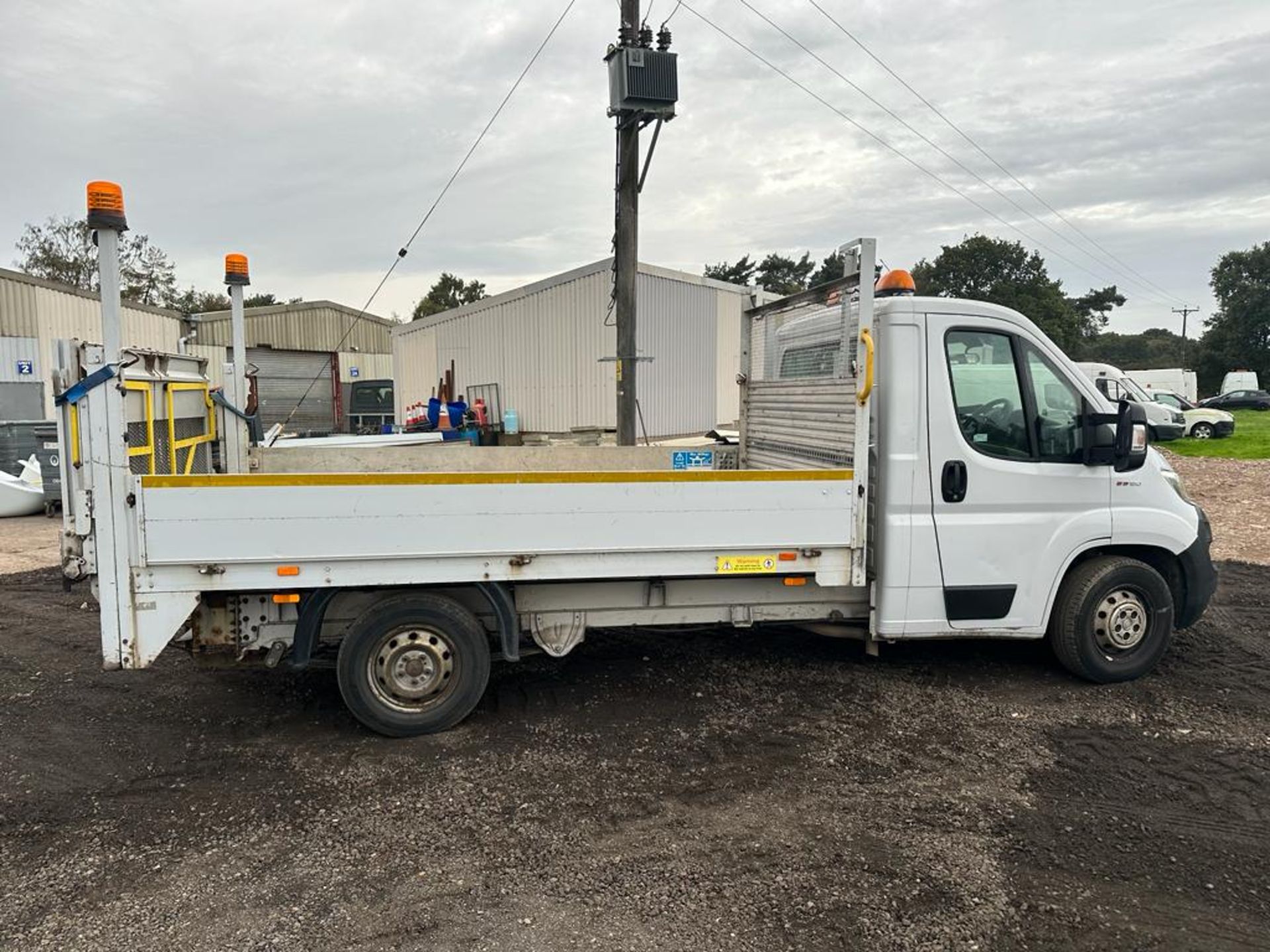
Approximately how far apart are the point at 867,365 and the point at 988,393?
953mm

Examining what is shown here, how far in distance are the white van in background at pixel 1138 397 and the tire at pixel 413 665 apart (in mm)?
3961

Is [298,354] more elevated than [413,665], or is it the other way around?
[298,354]

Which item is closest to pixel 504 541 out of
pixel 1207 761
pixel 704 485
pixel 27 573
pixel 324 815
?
pixel 704 485

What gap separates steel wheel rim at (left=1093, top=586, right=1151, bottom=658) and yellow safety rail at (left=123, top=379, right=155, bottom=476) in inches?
210

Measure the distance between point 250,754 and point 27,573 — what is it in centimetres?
612

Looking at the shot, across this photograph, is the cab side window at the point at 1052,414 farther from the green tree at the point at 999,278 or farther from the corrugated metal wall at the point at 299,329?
the green tree at the point at 999,278

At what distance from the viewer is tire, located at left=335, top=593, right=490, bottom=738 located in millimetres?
4453

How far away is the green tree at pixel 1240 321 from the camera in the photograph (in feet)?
204

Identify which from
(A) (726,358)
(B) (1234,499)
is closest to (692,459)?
(B) (1234,499)

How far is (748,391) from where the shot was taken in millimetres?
6578

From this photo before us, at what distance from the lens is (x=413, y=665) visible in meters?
4.55

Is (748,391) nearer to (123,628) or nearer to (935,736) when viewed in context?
(935,736)

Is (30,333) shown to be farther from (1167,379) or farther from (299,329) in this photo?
(1167,379)

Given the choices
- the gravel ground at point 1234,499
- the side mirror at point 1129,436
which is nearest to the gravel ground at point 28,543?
the side mirror at point 1129,436
